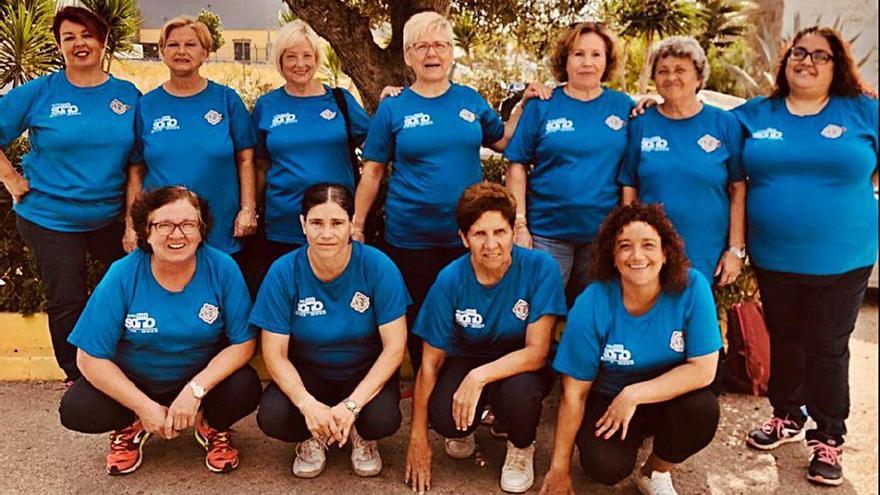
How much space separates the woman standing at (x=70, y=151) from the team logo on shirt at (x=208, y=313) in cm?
94

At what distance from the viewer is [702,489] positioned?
11.4ft

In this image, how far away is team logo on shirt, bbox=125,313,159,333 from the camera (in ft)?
10.9

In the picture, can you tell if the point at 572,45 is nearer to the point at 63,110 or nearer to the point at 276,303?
the point at 276,303

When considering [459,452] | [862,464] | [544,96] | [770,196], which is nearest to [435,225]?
[544,96]

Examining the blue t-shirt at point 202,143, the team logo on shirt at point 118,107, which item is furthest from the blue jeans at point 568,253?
A: the team logo on shirt at point 118,107

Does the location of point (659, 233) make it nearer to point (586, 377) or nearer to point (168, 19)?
point (586, 377)

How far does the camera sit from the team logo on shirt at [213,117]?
390 centimetres

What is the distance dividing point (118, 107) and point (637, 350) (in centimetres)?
263

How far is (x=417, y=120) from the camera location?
3752 millimetres

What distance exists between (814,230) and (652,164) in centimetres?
Result: 70

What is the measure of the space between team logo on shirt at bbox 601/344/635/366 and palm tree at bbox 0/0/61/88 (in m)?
8.11

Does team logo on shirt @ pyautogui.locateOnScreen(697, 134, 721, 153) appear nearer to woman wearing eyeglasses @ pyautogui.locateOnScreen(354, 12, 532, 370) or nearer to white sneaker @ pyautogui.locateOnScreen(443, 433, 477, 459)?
woman wearing eyeglasses @ pyautogui.locateOnScreen(354, 12, 532, 370)

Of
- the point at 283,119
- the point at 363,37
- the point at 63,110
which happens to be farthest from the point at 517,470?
the point at 363,37

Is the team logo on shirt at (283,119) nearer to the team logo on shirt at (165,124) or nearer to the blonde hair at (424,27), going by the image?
the team logo on shirt at (165,124)
